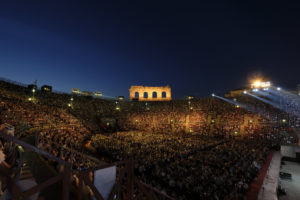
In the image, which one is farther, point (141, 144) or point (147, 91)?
point (147, 91)

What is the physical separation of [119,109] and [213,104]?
24.2m

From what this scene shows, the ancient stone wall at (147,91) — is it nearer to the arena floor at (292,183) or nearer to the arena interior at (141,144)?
the arena interior at (141,144)

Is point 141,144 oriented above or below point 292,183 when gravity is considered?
above

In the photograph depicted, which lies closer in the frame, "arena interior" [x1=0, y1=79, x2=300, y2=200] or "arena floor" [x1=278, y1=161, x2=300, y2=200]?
"arena interior" [x1=0, y1=79, x2=300, y2=200]

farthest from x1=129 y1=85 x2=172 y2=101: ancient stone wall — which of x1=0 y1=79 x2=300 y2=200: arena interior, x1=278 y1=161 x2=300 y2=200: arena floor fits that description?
x1=278 y1=161 x2=300 y2=200: arena floor

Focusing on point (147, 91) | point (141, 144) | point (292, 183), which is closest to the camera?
point (292, 183)

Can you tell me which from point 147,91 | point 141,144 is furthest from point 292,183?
point 147,91

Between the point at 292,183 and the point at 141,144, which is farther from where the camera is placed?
the point at 141,144

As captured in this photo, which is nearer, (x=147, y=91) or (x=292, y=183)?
(x=292, y=183)

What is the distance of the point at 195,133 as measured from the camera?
30.7 meters

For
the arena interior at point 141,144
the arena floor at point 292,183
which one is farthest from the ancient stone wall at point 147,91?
the arena floor at point 292,183

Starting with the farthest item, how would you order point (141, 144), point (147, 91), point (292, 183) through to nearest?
point (147, 91) → point (141, 144) → point (292, 183)

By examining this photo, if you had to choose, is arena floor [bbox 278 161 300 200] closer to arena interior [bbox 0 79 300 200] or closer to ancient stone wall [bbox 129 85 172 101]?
arena interior [bbox 0 79 300 200]

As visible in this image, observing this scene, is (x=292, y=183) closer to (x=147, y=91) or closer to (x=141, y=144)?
(x=141, y=144)
